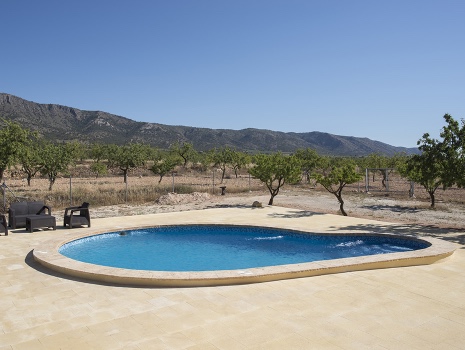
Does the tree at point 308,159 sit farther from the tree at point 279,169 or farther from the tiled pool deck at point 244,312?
the tiled pool deck at point 244,312

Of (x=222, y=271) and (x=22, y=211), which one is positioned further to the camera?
(x=22, y=211)

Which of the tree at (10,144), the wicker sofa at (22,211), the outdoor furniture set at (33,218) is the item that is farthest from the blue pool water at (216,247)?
the tree at (10,144)

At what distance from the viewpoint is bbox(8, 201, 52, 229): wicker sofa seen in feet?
36.7

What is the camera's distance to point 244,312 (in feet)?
17.0

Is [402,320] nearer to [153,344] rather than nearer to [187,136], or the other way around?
[153,344]

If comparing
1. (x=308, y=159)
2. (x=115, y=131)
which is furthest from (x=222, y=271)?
(x=115, y=131)

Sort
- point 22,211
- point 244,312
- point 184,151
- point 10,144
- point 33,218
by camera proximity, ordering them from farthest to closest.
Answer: point 184,151, point 10,144, point 22,211, point 33,218, point 244,312

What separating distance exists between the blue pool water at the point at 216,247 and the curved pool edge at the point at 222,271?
6.04 feet

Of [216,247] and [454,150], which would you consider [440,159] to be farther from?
[216,247]

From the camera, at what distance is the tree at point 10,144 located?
65.8 feet

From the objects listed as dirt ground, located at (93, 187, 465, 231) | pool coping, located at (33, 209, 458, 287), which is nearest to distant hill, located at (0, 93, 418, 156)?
dirt ground, located at (93, 187, 465, 231)

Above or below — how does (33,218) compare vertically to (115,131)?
below

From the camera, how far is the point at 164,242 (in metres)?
11.5

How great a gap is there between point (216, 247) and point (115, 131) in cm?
9705
